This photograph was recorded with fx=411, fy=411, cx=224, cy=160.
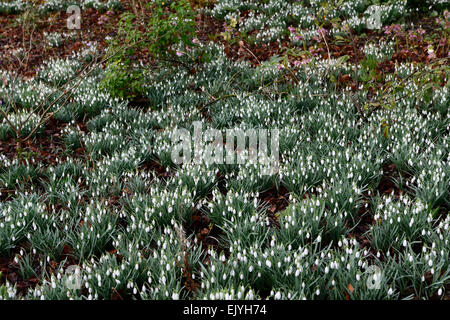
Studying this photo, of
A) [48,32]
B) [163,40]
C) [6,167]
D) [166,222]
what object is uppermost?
[48,32]

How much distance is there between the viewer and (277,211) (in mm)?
3543

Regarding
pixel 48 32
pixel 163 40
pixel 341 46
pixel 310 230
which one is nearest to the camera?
pixel 310 230

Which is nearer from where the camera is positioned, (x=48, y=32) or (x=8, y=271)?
(x=8, y=271)

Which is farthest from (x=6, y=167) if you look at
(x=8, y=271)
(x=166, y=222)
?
(x=166, y=222)

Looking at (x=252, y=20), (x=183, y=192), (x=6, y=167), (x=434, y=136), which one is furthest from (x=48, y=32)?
(x=434, y=136)

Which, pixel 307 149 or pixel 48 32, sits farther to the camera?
pixel 48 32

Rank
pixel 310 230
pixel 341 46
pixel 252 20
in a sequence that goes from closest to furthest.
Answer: pixel 310 230, pixel 341 46, pixel 252 20

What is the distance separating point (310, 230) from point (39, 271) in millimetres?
1959

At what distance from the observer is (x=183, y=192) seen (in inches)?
135

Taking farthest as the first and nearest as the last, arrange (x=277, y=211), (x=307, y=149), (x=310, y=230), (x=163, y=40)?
(x=163, y=40)
(x=307, y=149)
(x=277, y=211)
(x=310, y=230)

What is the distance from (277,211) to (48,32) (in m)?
7.99

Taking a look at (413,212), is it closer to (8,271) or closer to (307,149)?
(307,149)

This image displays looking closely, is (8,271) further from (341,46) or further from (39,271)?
(341,46)

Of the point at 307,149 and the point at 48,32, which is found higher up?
the point at 48,32
